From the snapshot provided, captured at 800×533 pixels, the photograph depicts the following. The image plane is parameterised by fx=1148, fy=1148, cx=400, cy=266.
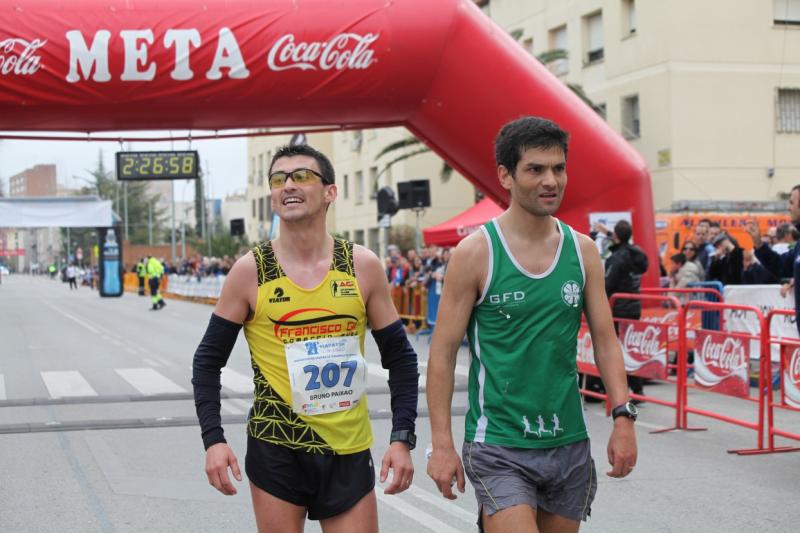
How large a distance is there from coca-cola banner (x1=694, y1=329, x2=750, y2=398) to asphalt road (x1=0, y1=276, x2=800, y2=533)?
47 cm

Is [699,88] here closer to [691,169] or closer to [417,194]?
[691,169]

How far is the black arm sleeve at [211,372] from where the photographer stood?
3.86 metres

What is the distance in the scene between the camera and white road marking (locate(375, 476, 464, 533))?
252 inches

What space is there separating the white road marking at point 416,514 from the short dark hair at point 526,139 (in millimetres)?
3044

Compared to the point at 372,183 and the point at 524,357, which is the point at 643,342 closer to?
the point at 524,357

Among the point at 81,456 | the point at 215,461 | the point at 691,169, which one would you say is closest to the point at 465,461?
the point at 215,461

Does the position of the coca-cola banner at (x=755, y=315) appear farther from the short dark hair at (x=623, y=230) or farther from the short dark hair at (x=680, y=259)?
the short dark hair at (x=680, y=259)

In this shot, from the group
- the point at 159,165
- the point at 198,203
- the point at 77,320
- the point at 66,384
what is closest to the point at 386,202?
the point at 159,165

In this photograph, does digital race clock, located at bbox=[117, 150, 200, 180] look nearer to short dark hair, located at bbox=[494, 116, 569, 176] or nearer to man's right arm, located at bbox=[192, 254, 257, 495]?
man's right arm, located at bbox=[192, 254, 257, 495]

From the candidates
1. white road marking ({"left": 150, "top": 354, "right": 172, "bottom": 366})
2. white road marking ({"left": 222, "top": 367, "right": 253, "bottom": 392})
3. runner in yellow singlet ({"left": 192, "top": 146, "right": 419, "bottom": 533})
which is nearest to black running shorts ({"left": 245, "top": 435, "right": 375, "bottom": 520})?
runner in yellow singlet ({"left": 192, "top": 146, "right": 419, "bottom": 533})

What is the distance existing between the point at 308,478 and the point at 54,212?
3795 centimetres

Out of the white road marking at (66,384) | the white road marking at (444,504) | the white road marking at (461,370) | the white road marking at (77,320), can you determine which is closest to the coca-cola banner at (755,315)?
the white road marking at (461,370)

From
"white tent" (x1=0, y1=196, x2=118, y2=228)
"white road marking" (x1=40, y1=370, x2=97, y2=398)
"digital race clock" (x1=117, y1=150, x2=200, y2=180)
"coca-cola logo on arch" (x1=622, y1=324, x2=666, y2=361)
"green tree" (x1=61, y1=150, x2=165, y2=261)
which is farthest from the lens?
"green tree" (x1=61, y1=150, x2=165, y2=261)

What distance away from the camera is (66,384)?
14.3m
